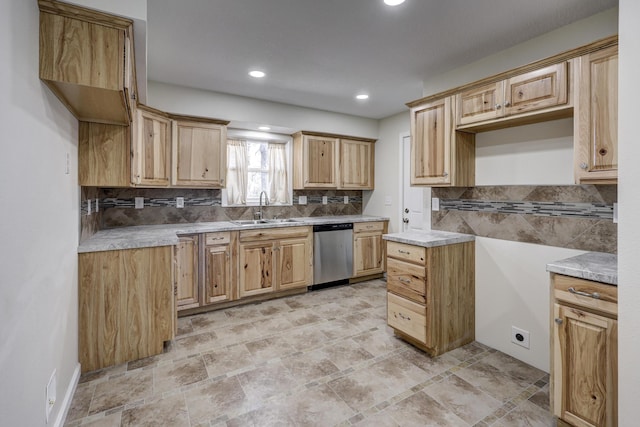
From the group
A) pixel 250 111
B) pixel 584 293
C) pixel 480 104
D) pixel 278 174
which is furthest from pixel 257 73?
pixel 584 293

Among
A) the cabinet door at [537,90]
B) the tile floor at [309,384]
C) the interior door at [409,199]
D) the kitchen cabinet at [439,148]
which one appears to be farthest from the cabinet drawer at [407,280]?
the interior door at [409,199]

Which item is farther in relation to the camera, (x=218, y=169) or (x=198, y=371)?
(x=218, y=169)

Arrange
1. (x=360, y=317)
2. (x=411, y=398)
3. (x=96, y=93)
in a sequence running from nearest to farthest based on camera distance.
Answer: (x=96, y=93), (x=411, y=398), (x=360, y=317)

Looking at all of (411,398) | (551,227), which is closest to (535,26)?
(551,227)

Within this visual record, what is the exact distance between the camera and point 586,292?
156cm

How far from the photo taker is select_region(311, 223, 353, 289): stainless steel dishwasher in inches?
163

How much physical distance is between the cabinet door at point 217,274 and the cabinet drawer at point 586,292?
117 inches

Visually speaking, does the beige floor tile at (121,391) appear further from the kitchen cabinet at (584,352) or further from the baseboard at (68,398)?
the kitchen cabinet at (584,352)

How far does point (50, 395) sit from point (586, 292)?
2730 mm

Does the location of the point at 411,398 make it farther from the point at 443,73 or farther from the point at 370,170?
the point at 370,170

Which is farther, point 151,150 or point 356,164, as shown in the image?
point 356,164

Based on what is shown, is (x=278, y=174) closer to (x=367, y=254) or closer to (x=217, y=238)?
(x=217, y=238)

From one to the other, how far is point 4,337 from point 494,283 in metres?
3.02

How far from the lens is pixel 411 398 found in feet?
6.46
